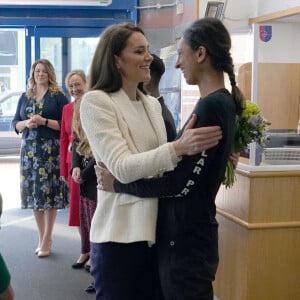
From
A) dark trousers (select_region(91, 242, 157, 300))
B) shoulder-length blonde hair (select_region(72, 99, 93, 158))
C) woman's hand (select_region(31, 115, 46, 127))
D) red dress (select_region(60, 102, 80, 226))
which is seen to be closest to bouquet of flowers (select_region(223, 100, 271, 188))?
dark trousers (select_region(91, 242, 157, 300))

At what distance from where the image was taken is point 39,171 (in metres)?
4.07

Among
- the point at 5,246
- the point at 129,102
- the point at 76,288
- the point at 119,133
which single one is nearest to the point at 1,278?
the point at 119,133

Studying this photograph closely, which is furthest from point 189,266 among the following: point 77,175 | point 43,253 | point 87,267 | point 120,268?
point 43,253

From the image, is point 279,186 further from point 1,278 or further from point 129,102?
point 1,278

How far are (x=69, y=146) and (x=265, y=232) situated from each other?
5.25 feet

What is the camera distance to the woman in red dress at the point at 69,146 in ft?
12.4

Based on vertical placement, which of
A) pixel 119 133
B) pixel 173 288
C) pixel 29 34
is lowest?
pixel 173 288

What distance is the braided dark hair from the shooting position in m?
1.61

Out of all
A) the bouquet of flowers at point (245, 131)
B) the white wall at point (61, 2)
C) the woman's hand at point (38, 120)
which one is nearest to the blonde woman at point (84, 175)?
the woman's hand at point (38, 120)

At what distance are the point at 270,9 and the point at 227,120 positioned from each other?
4.01m

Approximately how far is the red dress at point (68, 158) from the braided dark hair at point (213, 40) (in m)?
2.22

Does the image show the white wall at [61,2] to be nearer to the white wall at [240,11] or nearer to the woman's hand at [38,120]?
the white wall at [240,11]

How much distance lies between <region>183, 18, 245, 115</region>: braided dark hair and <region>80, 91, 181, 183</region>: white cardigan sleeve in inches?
11.9

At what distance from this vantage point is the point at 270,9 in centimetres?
526
